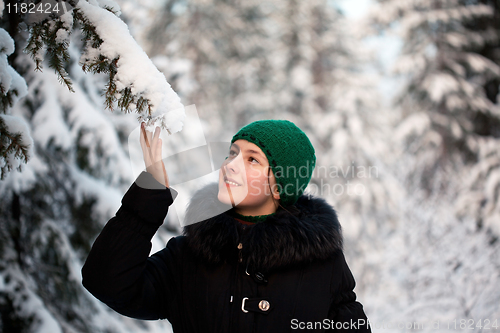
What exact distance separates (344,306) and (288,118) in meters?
9.42

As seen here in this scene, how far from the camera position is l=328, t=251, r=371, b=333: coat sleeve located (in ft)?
5.53

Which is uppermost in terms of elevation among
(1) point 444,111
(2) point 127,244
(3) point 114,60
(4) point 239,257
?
(3) point 114,60

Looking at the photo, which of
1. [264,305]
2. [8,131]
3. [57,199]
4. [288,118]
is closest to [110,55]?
[8,131]

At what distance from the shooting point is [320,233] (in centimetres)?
173

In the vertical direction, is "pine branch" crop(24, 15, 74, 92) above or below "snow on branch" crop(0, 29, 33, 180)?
above

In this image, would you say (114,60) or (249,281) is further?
(249,281)

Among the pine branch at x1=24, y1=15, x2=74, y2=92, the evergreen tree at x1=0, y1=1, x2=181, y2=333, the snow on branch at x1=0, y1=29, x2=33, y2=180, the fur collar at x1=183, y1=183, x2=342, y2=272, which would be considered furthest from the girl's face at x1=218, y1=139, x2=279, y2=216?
the evergreen tree at x1=0, y1=1, x2=181, y2=333

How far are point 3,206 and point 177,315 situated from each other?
77.5 inches

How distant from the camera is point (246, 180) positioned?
1.74 metres

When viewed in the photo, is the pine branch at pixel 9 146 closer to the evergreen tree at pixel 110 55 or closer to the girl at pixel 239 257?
the evergreen tree at pixel 110 55

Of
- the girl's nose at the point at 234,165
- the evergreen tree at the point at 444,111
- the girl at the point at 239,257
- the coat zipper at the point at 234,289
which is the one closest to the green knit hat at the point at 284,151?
the girl at the point at 239,257

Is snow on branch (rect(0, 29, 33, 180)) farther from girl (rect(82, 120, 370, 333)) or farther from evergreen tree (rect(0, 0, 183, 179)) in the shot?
girl (rect(82, 120, 370, 333))

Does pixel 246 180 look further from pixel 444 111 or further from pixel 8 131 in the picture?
pixel 444 111

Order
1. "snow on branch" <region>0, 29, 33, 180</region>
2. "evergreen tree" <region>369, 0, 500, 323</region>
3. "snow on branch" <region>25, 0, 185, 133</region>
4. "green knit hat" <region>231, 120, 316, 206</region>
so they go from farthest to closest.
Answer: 1. "evergreen tree" <region>369, 0, 500, 323</region>
2. "green knit hat" <region>231, 120, 316, 206</region>
3. "snow on branch" <region>0, 29, 33, 180</region>
4. "snow on branch" <region>25, 0, 185, 133</region>
